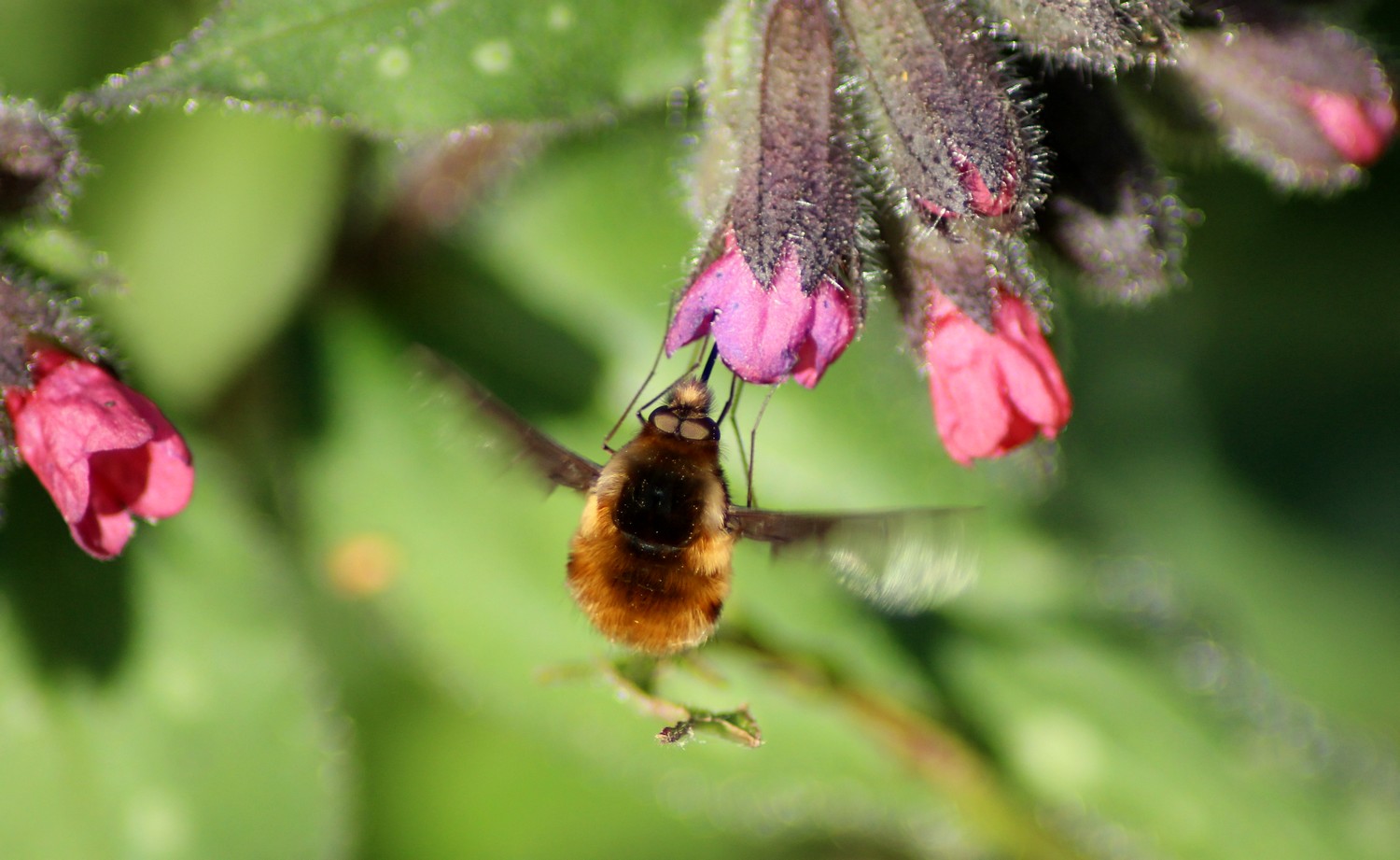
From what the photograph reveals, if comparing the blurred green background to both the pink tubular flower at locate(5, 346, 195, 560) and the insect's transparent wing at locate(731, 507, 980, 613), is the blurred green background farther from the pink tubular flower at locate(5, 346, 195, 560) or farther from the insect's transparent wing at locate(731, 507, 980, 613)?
the pink tubular flower at locate(5, 346, 195, 560)

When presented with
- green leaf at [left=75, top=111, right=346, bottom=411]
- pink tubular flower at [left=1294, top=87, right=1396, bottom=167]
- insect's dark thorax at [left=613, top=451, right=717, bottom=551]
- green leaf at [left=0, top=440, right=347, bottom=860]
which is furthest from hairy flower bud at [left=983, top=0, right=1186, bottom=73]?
green leaf at [left=0, top=440, right=347, bottom=860]

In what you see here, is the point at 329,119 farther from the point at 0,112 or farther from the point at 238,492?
the point at 238,492

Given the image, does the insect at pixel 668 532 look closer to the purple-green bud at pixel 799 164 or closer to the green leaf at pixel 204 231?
the purple-green bud at pixel 799 164

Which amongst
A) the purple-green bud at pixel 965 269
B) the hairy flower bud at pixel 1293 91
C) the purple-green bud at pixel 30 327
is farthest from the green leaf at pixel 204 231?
the hairy flower bud at pixel 1293 91

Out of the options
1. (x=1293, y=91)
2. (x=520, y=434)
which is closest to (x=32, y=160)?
(x=520, y=434)

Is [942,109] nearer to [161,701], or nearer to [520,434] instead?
[520,434]

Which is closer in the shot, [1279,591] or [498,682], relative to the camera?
[498,682]

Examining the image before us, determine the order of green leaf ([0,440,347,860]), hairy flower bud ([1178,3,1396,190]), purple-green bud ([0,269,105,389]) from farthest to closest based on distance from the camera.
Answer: green leaf ([0,440,347,860]) < hairy flower bud ([1178,3,1396,190]) < purple-green bud ([0,269,105,389])

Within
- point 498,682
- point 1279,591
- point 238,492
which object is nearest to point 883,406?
point 498,682
